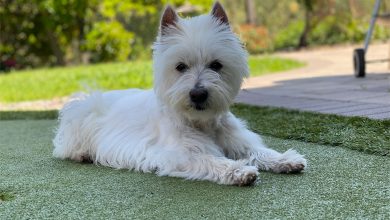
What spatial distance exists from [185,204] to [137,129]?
1.30 m

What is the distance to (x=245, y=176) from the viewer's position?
293 centimetres

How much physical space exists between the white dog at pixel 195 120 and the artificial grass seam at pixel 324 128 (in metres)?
0.61

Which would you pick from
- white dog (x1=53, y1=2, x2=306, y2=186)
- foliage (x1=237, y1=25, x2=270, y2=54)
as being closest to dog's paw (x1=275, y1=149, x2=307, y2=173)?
white dog (x1=53, y1=2, x2=306, y2=186)

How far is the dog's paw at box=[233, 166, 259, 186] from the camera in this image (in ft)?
9.61

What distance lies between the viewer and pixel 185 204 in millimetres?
2619

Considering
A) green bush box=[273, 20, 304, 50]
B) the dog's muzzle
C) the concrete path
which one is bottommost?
green bush box=[273, 20, 304, 50]

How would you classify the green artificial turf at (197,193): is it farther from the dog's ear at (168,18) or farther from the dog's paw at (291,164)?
the dog's ear at (168,18)

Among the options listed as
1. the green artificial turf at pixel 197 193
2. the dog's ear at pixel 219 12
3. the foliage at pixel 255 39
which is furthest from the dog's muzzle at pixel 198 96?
the foliage at pixel 255 39

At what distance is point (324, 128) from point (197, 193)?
1.90 metres

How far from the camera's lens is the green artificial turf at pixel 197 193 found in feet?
8.04

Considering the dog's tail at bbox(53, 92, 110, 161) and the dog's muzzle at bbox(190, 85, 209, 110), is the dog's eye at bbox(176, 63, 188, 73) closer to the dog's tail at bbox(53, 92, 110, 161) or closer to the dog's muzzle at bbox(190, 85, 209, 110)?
the dog's muzzle at bbox(190, 85, 209, 110)

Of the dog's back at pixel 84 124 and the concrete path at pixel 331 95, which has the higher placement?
the dog's back at pixel 84 124

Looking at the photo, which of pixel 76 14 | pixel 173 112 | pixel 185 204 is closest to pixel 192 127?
pixel 173 112

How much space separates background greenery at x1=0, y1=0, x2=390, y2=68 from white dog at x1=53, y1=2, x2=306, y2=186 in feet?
44.7
